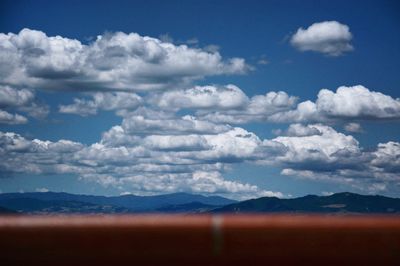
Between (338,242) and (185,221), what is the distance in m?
1.31

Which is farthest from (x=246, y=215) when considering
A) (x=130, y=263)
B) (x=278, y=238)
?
(x=130, y=263)

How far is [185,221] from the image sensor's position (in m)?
4.43

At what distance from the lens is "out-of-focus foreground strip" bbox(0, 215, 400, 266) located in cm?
423

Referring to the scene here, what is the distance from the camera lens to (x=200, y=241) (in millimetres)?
4355

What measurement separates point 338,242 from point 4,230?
2.88 metres

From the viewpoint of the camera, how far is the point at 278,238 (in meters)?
4.27

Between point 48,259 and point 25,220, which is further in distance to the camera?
point 25,220

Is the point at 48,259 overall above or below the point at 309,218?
below

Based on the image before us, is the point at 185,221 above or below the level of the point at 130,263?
above

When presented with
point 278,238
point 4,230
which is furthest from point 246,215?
point 4,230

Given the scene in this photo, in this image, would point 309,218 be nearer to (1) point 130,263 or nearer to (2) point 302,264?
(2) point 302,264

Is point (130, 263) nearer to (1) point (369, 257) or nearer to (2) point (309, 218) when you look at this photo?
(2) point (309, 218)

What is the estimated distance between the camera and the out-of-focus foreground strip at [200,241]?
4227 millimetres

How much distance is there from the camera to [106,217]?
4.43 meters
